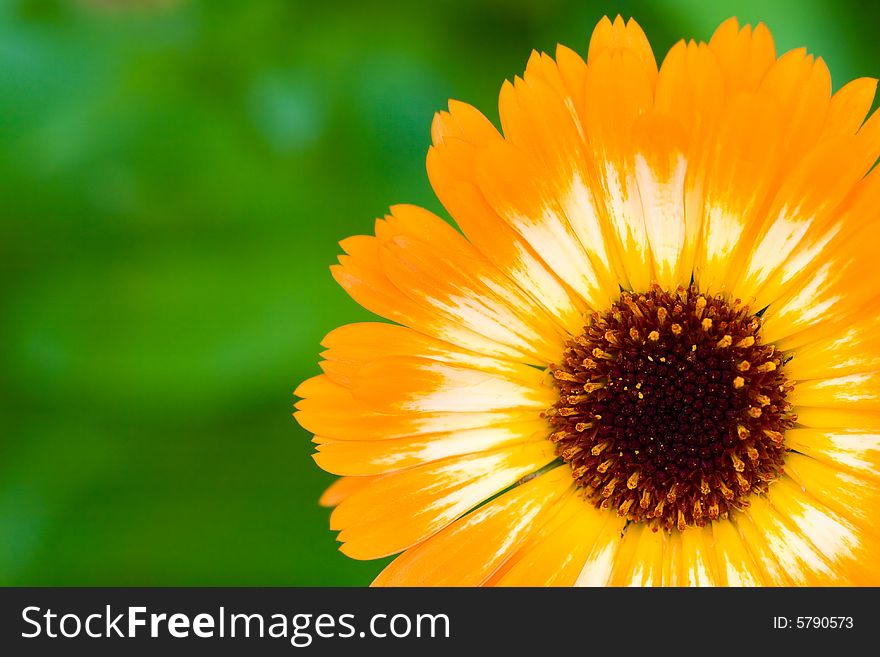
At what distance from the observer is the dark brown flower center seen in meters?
1.93

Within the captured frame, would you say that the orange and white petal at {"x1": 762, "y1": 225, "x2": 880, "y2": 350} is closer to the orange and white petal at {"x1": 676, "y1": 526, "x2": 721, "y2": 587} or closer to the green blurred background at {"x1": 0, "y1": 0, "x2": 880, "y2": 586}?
the orange and white petal at {"x1": 676, "y1": 526, "x2": 721, "y2": 587}

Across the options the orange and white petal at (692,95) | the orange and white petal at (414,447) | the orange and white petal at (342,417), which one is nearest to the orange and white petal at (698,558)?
the orange and white petal at (414,447)

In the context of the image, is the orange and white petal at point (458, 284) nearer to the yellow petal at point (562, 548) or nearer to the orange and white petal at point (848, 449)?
the yellow petal at point (562, 548)

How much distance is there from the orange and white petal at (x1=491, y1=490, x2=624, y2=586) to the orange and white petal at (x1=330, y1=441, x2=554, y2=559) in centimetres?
13

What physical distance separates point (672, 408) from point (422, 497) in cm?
58

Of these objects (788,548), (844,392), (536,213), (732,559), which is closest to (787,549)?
(788,548)

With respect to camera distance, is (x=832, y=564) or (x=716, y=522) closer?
(x=832, y=564)

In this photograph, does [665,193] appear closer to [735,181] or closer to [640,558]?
[735,181]

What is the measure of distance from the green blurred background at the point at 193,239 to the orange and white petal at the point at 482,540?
78 centimetres

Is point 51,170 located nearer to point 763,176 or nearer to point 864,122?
point 763,176

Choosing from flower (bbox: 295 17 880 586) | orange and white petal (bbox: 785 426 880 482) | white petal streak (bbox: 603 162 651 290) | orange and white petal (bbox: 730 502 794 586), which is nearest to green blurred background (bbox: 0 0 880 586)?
flower (bbox: 295 17 880 586)

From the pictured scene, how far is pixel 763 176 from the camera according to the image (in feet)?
5.76
